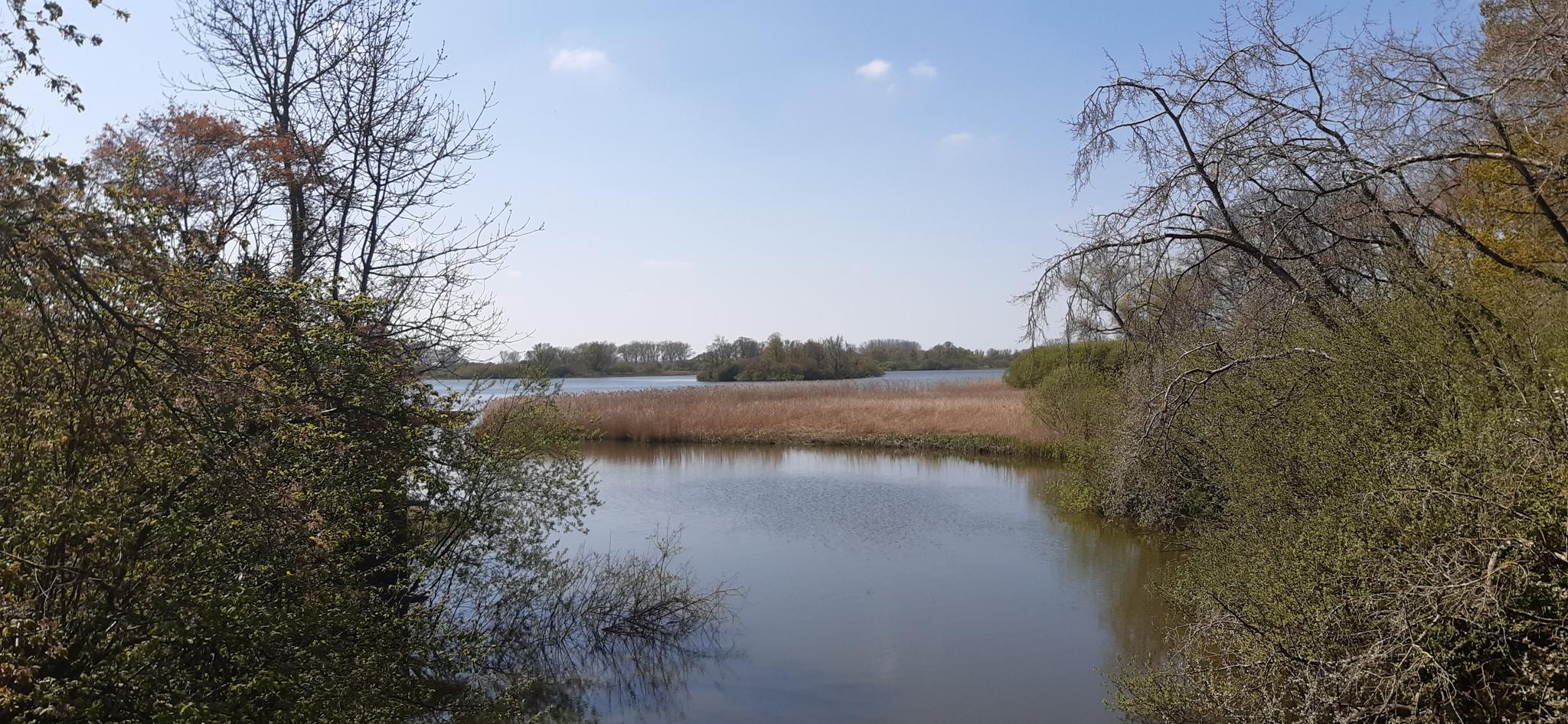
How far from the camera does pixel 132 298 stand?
4.25 m

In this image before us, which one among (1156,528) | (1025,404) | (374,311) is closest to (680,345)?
(1025,404)

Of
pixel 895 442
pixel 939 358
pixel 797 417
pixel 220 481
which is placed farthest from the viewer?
pixel 939 358

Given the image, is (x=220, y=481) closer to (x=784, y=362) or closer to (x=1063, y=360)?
(x=1063, y=360)

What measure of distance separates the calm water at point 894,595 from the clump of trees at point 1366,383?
1165mm

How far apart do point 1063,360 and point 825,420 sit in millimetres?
7326

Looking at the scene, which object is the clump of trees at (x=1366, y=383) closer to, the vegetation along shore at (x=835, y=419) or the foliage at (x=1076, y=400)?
the foliage at (x=1076, y=400)

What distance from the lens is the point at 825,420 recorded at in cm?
2761

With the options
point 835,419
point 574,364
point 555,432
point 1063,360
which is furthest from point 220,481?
point 574,364

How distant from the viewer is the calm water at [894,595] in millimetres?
7605

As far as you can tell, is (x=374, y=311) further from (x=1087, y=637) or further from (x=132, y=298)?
(x=1087, y=637)

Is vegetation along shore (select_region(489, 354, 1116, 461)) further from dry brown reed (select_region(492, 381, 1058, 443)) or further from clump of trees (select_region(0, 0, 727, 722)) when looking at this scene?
clump of trees (select_region(0, 0, 727, 722))

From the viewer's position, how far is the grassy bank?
24.1 metres

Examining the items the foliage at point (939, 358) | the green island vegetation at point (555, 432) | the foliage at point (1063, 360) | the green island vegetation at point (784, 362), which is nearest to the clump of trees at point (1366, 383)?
the green island vegetation at point (555, 432)

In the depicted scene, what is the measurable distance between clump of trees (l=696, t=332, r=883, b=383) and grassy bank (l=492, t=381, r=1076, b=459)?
25.2 metres
